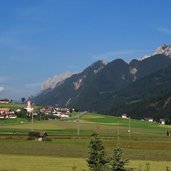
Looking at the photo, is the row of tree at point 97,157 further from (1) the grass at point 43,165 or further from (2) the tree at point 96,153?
(1) the grass at point 43,165

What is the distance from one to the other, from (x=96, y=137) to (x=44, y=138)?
2726 inches

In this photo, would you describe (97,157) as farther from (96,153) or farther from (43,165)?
(43,165)

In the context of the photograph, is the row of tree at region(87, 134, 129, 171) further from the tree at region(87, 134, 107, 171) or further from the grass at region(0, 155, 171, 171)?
the grass at region(0, 155, 171, 171)

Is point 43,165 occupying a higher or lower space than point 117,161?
lower

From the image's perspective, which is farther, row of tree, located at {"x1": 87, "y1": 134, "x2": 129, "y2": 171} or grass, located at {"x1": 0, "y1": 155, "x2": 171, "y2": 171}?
grass, located at {"x1": 0, "y1": 155, "x2": 171, "y2": 171}

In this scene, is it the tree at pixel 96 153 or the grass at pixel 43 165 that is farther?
the grass at pixel 43 165

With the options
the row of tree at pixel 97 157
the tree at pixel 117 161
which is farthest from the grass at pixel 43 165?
the tree at pixel 117 161

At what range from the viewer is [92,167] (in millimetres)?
36125

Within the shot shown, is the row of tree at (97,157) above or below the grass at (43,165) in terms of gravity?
above

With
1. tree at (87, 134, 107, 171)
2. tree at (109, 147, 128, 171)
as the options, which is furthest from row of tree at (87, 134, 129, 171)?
tree at (109, 147, 128, 171)

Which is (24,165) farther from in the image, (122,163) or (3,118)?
(3,118)

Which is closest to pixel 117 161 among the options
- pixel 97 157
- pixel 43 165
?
pixel 97 157

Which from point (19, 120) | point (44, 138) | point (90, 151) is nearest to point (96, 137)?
point (90, 151)

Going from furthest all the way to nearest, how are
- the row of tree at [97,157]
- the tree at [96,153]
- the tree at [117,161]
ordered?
the tree at [96,153] → the row of tree at [97,157] → the tree at [117,161]
